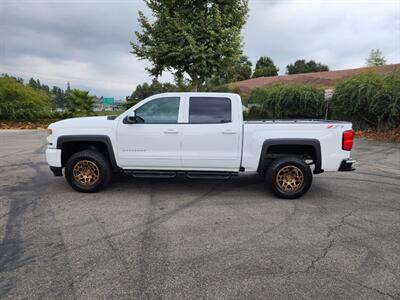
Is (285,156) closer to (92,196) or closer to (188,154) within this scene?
(188,154)

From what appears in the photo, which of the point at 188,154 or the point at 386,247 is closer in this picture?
the point at 386,247

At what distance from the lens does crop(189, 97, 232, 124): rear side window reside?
195 inches

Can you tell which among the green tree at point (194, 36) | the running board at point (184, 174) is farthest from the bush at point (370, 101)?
the running board at point (184, 174)

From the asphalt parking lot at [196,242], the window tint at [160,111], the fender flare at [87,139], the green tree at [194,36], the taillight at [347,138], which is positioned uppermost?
the green tree at [194,36]

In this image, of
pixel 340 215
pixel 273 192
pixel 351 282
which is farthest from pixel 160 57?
pixel 351 282

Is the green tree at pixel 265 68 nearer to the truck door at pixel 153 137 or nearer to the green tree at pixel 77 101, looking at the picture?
the green tree at pixel 77 101

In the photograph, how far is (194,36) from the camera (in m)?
15.3

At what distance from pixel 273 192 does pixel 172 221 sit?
2023 mm

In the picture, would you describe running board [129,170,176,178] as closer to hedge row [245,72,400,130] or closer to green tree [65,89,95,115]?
hedge row [245,72,400,130]

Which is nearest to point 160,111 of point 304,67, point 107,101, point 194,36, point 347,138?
point 347,138

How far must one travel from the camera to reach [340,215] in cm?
427

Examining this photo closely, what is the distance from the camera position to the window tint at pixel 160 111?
4.98 m

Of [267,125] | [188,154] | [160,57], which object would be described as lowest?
[188,154]

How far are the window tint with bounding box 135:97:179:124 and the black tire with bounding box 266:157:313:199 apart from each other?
6.41 ft
